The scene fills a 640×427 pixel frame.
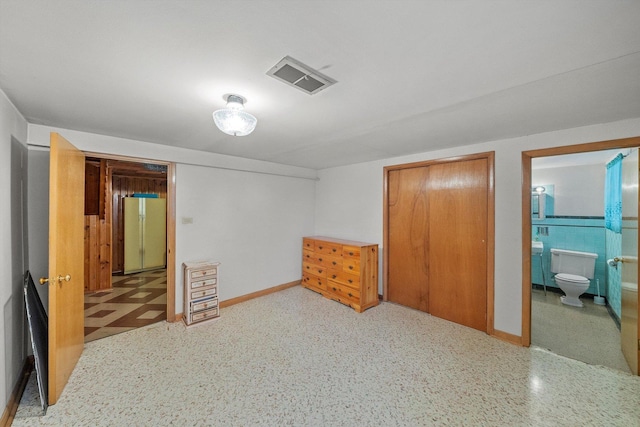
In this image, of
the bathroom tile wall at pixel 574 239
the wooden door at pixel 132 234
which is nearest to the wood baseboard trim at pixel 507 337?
the bathroom tile wall at pixel 574 239

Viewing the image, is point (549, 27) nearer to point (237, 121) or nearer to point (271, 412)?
point (237, 121)

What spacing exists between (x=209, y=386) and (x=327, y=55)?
2471mm

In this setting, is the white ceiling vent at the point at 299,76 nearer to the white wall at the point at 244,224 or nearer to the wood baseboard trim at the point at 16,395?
the white wall at the point at 244,224

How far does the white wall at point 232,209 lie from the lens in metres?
2.71

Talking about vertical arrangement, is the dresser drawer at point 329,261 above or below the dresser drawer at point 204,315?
above

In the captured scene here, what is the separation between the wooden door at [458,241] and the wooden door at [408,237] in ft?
0.33

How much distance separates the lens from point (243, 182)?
3.85 meters

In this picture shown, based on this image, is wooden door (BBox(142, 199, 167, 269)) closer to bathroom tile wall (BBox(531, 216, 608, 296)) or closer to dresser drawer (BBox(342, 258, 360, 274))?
dresser drawer (BBox(342, 258, 360, 274))

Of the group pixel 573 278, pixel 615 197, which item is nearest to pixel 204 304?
pixel 573 278

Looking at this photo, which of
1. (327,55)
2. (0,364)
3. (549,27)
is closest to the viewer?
(549,27)

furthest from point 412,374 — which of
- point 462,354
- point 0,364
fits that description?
point 0,364

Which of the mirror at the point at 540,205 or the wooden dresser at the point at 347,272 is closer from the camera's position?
the wooden dresser at the point at 347,272

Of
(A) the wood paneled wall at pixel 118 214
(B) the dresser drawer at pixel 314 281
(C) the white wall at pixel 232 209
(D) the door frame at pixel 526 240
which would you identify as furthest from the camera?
(A) the wood paneled wall at pixel 118 214

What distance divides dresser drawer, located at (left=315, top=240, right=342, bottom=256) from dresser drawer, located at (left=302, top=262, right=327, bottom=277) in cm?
26
